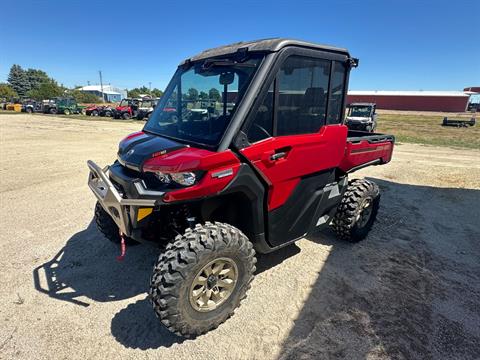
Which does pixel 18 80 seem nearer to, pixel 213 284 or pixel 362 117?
pixel 362 117

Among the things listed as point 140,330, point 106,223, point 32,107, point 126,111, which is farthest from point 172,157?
point 32,107

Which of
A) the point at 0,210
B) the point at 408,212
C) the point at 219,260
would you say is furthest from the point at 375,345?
the point at 0,210

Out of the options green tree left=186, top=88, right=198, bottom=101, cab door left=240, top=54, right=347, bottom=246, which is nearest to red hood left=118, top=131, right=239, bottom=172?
cab door left=240, top=54, right=347, bottom=246

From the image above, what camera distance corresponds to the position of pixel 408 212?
17.9 ft

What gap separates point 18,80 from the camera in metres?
86.3

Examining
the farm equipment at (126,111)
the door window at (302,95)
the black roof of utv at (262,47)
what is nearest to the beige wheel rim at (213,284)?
the door window at (302,95)

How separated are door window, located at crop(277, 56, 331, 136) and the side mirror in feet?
1.41

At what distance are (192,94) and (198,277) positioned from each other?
1.81m

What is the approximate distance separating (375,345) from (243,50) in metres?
2.78

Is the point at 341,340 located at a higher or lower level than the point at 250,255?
lower

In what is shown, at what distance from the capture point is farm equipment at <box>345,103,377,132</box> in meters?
19.2

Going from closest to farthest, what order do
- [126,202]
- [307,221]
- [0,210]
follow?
[126,202] < [307,221] < [0,210]

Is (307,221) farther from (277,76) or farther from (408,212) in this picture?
(408,212)

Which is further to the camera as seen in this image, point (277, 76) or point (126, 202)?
point (277, 76)
